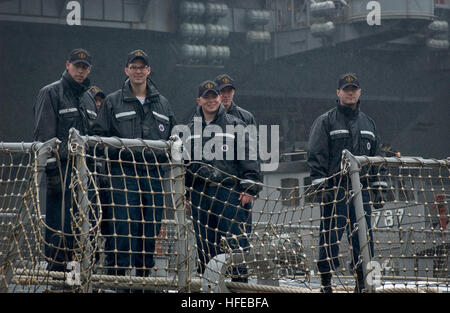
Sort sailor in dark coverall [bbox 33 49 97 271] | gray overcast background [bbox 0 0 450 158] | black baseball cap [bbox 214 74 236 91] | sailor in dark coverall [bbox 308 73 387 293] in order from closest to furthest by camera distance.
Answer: sailor in dark coverall [bbox 33 49 97 271]
sailor in dark coverall [bbox 308 73 387 293]
black baseball cap [bbox 214 74 236 91]
gray overcast background [bbox 0 0 450 158]

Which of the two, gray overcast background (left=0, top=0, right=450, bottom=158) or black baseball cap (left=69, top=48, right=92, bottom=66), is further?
gray overcast background (left=0, top=0, right=450, bottom=158)

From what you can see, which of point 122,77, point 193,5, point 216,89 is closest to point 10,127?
point 122,77

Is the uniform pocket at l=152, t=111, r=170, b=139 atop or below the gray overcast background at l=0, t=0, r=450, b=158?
below

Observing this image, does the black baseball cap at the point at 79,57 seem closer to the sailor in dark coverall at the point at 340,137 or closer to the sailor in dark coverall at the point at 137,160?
the sailor in dark coverall at the point at 137,160

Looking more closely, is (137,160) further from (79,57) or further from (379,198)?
(379,198)

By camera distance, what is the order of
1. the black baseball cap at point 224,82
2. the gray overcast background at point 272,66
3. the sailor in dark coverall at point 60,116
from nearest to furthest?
the sailor in dark coverall at point 60,116 → the black baseball cap at point 224,82 → the gray overcast background at point 272,66

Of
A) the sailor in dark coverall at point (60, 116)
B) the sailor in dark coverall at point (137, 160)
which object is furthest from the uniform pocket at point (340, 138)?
the sailor in dark coverall at point (60, 116)

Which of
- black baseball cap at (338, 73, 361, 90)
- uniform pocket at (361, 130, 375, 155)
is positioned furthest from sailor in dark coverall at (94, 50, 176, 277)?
uniform pocket at (361, 130, 375, 155)

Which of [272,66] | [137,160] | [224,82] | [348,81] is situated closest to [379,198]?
[348,81]

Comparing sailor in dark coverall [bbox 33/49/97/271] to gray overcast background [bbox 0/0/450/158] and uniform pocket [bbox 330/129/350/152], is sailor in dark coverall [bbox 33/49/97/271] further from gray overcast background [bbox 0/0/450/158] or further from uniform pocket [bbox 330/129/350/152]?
gray overcast background [bbox 0/0/450/158]

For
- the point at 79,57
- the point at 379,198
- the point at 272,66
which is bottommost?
the point at 379,198

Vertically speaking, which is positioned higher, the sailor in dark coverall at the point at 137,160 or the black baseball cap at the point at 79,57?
the black baseball cap at the point at 79,57

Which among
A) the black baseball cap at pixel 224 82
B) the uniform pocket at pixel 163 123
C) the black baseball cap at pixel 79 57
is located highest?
the black baseball cap at pixel 79 57

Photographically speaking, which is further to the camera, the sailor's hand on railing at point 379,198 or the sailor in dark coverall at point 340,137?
the sailor in dark coverall at point 340,137
